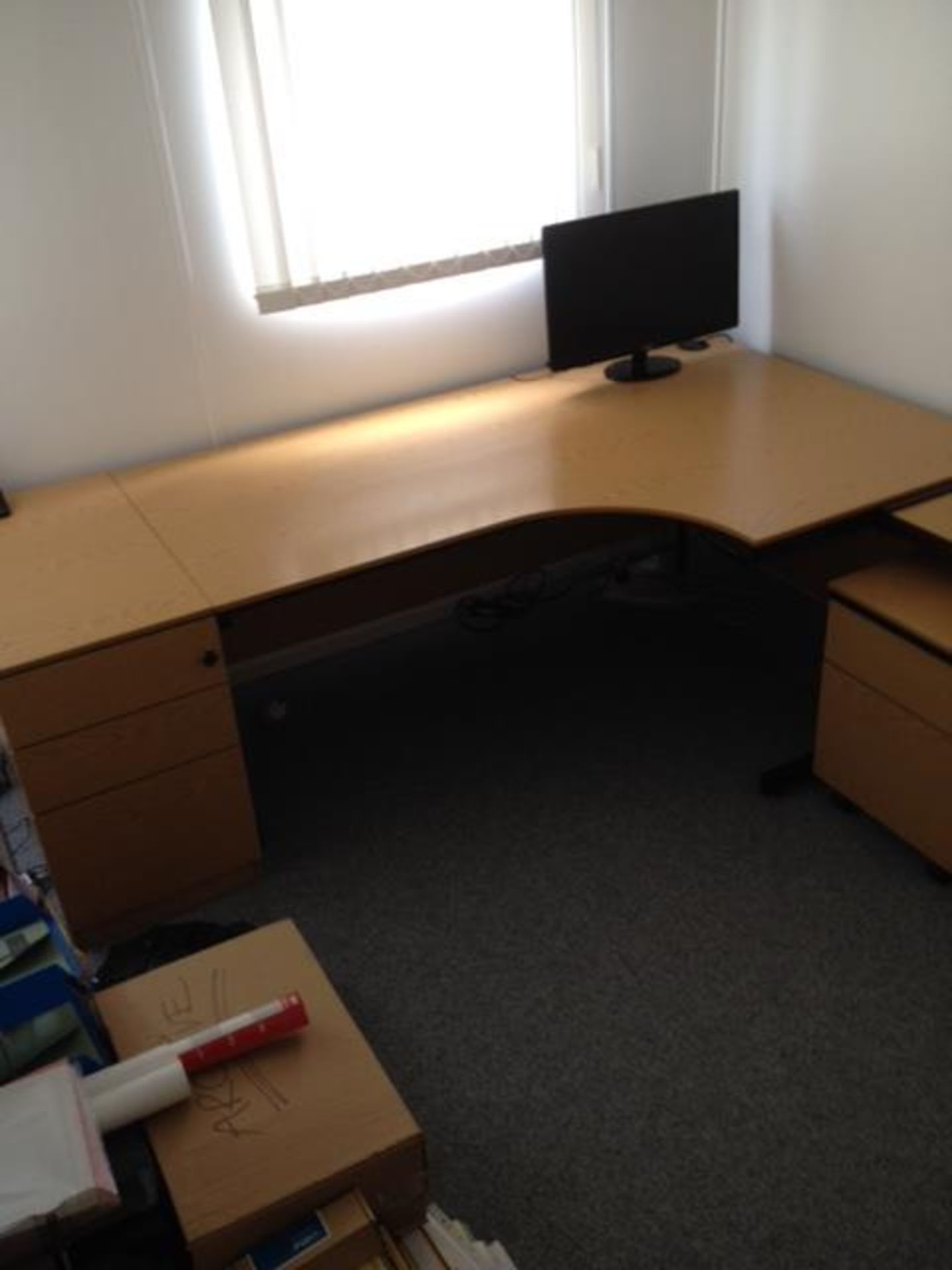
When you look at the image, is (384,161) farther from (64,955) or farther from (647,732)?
(64,955)

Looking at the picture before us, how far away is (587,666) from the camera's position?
10.3 feet

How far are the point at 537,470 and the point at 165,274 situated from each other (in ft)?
3.33

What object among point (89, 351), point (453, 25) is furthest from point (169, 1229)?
point (453, 25)

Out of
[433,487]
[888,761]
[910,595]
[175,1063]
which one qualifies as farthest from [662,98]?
[175,1063]

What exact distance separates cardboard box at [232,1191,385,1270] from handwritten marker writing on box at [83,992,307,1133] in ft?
0.72

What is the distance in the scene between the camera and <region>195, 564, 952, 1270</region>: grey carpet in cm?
179

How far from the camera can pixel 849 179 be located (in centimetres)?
282

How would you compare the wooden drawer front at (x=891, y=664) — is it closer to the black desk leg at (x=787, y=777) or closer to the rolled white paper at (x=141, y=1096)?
the black desk leg at (x=787, y=777)

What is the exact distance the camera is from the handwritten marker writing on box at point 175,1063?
4.75 ft

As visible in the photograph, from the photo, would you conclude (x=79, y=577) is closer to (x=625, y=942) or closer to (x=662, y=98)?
(x=625, y=942)

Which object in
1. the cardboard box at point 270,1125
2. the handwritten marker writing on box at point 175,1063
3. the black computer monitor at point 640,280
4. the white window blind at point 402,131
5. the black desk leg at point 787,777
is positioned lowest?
the black desk leg at point 787,777

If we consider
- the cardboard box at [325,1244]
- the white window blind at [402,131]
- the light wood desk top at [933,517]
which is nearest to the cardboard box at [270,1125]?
the cardboard box at [325,1244]

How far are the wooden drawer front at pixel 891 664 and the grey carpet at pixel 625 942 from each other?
1.28ft

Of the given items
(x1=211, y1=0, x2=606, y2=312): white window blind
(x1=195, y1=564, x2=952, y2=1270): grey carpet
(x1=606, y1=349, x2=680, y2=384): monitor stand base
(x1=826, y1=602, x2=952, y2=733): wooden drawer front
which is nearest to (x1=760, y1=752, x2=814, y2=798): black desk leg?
(x1=195, y1=564, x2=952, y2=1270): grey carpet
